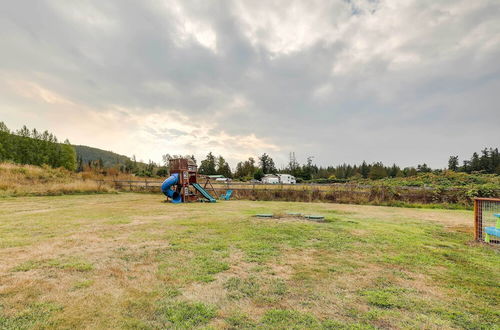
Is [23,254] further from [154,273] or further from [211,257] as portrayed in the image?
[211,257]

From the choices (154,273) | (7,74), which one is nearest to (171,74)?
(7,74)

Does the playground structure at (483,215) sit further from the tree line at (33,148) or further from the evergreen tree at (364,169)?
the evergreen tree at (364,169)

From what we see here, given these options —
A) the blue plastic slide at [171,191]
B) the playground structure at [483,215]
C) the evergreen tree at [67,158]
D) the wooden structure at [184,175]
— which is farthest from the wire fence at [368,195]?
the evergreen tree at [67,158]

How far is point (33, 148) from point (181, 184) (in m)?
54.7

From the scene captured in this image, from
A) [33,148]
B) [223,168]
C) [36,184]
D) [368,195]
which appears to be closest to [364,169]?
[223,168]

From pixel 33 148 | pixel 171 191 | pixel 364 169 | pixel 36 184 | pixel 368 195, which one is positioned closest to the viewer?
pixel 171 191

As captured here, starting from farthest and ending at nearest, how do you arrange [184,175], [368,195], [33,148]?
[33,148] → [184,175] → [368,195]

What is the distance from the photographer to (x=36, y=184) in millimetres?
18625

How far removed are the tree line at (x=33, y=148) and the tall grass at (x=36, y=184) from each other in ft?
103

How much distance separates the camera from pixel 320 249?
475 centimetres

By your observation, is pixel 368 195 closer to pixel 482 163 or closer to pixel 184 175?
pixel 184 175

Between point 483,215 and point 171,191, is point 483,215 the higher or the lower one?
the higher one

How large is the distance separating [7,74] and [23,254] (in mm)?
16133

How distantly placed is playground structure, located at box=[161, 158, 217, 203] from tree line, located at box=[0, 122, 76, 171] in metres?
45.8
